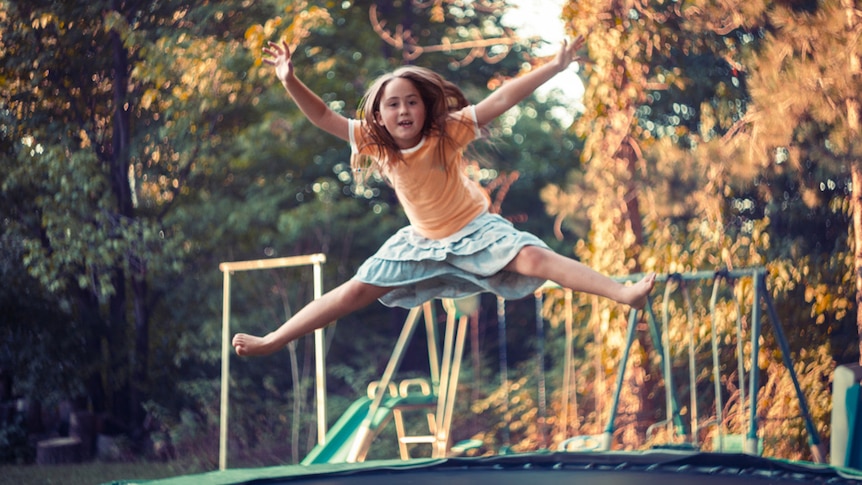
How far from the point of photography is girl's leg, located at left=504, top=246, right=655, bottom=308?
1.68m

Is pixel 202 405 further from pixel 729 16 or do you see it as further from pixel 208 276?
pixel 729 16

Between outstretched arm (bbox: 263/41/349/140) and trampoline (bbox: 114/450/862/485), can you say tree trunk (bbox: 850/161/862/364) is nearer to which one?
trampoline (bbox: 114/450/862/485)

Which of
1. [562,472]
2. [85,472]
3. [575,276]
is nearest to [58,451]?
[85,472]

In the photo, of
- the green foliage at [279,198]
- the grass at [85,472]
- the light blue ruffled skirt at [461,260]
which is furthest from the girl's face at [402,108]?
the grass at [85,472]

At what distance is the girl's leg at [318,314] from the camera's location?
185 cm

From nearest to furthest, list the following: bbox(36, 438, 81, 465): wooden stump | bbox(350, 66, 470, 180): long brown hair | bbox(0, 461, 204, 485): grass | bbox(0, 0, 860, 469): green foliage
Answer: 1. bbox(350, 66, 470, 180): long brown hair
2. bbox(0, 0, 860, 469): green foliage
3. bbox(0, 461, 204, 485): grass
4. bbox(36, 438, 81, 465): wooden stump

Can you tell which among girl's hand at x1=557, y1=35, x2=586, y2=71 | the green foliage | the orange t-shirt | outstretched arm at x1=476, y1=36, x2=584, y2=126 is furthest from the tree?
girl's hand at x1=557, y1=35, x2=586, y2=71

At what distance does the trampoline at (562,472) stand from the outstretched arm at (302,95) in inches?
31.1

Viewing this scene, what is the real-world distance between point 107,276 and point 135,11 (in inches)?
45.3

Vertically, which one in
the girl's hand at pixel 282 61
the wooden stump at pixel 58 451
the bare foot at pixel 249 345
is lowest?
the wooden stump at pixel 58 451

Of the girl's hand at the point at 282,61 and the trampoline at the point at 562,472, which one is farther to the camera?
the trampoline at the point at 562,472

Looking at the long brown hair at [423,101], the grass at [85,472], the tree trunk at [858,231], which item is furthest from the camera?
the grass at [85,472]

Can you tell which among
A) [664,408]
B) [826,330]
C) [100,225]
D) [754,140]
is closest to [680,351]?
[664,408]

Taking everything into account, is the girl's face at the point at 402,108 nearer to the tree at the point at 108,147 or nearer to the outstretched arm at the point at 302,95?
→ the outstretched arm at the point at 302,95
